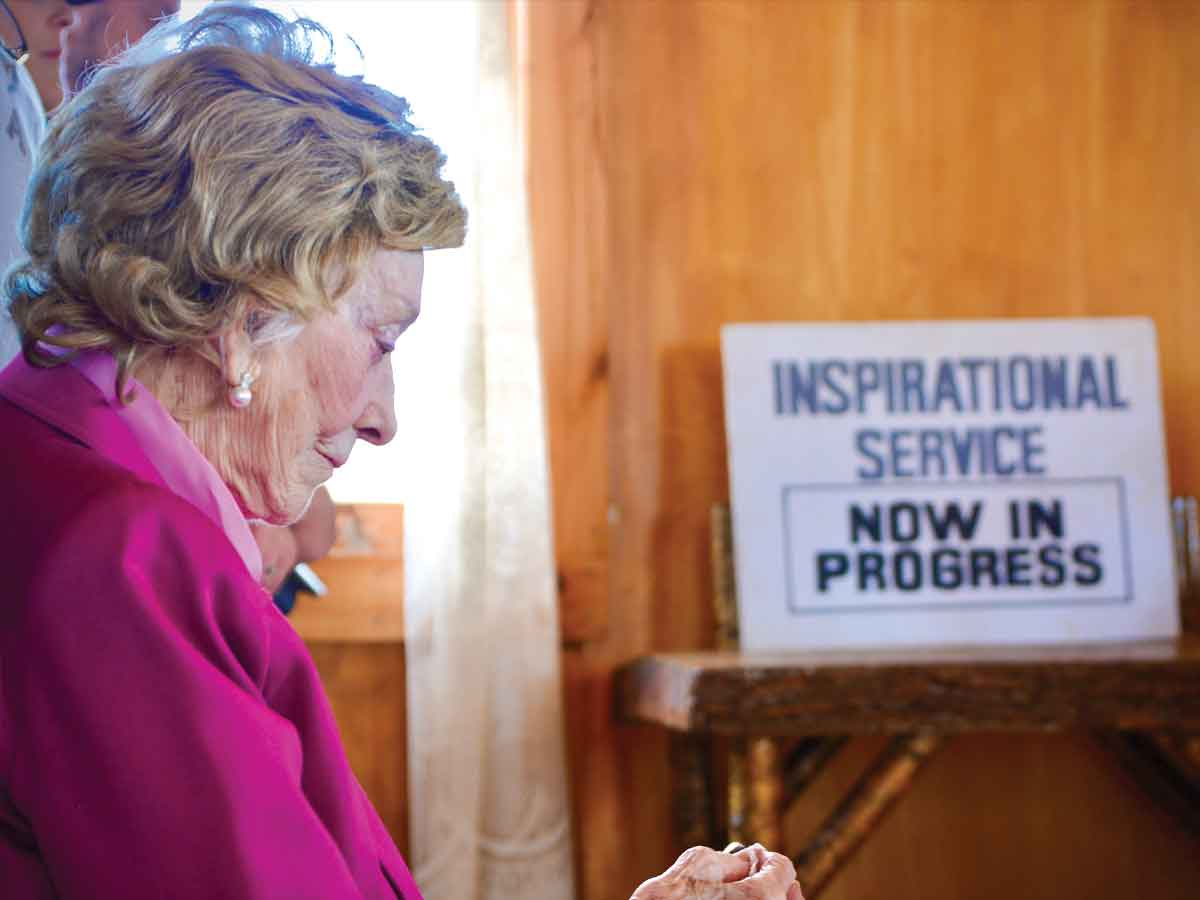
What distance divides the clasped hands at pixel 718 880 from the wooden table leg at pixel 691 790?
1.05 meters

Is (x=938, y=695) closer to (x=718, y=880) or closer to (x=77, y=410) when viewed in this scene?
(x=718, y=880)

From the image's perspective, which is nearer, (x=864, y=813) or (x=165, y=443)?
(x=165, y=443)

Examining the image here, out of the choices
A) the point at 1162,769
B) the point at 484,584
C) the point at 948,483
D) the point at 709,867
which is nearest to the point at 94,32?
the point at 484,584

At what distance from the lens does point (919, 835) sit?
6.82 ft

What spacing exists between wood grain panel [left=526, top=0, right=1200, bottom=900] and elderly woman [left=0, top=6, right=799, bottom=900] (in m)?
1.04

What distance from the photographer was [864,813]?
1.82 m

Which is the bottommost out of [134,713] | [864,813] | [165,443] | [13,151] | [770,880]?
[864,813]

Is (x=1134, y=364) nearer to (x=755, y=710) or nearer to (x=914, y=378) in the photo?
(x=914, y=378)

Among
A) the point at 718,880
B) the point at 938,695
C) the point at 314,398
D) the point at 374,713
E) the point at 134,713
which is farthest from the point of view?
the point at 374,713

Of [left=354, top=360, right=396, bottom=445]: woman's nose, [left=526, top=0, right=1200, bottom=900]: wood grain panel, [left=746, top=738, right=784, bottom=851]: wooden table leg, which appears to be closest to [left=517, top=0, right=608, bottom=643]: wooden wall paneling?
[left=526, top=0, right=1200, bottom=900]: wood grain panel

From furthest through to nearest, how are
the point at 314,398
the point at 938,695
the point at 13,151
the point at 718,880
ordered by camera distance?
the point at 938,695 < the point at 13,151 < the point at 314,398 < the point at 718,880

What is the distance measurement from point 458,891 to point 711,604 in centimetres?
53

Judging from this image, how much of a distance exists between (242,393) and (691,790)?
1.15 meters

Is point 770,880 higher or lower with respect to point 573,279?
lower
